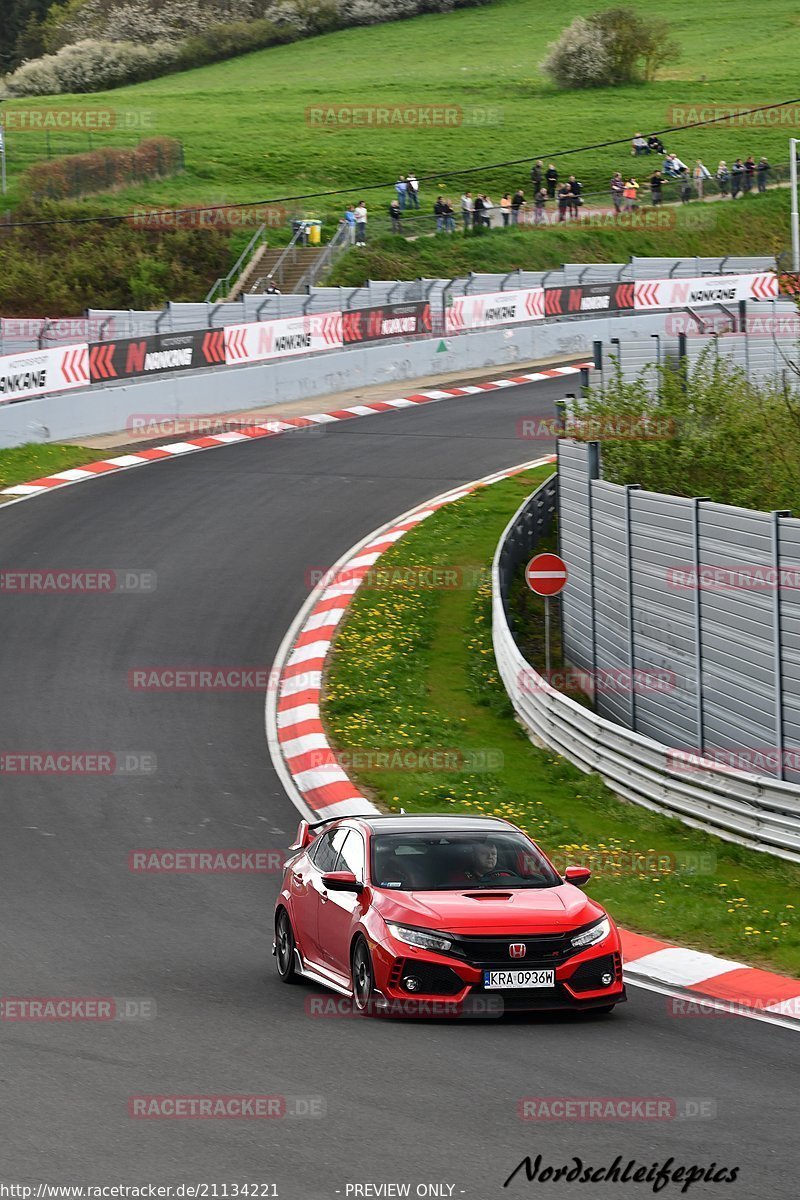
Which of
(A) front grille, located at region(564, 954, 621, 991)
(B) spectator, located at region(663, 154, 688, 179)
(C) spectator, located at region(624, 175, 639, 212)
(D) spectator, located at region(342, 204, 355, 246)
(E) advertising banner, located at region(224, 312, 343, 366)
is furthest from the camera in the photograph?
(B) spectator, located at region(663, 154, 688, 179)

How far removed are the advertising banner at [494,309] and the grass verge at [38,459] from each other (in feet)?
50.4

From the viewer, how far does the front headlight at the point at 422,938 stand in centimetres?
990

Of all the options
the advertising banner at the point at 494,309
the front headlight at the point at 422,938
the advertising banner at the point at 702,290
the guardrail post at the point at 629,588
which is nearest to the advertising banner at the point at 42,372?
the advertising banner at the point at 494,309

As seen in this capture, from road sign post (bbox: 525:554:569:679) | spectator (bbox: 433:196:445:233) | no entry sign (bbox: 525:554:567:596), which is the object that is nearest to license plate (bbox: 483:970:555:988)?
road sign post (bbox: 525:554:569:679)

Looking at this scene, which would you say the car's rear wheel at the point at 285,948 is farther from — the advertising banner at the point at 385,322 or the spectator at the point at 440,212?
the spectator at the point at 440,212

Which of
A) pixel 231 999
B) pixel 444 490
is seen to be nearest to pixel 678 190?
pixel 444 490

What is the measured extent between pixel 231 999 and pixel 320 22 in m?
121

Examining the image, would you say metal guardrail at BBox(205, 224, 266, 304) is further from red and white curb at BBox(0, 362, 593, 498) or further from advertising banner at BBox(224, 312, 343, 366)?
red and white curb at BBox(0, 362, 593, 498)

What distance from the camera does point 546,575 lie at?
794 inches

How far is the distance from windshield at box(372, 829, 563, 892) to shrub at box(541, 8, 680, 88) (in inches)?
3773

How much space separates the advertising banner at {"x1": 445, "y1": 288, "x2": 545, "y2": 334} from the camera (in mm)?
46062

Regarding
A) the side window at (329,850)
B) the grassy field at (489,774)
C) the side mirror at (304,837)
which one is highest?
the side window at (329,850)

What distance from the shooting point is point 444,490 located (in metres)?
31.2

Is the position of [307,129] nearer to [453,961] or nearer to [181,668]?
[181,668]
